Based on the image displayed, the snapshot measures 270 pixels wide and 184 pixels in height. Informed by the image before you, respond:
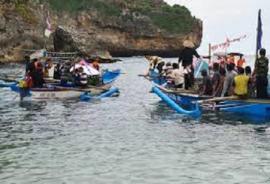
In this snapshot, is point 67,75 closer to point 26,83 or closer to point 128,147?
point 26,83

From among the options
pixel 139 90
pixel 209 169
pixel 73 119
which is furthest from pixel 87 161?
pixel 139 90

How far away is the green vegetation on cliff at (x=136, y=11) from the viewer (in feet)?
481

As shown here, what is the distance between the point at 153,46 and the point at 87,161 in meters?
128

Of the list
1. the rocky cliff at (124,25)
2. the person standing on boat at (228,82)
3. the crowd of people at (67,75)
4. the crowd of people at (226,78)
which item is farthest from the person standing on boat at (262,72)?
the rocky cliff at (124,25)

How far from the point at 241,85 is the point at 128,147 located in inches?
324

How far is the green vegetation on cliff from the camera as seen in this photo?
14662cm

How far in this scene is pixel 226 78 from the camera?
2684 cm

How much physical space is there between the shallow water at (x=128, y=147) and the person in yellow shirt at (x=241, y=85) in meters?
1.04

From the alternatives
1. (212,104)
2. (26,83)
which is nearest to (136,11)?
(26,83)

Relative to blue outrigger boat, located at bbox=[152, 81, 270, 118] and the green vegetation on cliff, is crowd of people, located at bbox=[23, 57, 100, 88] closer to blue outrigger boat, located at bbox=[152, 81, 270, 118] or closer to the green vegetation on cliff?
blue outrigger boat, located at bbox=[152, 81, 270, 118]

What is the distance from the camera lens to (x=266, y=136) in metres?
21.0

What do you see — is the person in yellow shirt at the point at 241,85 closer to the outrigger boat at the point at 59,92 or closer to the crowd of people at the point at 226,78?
the crowd of people at the point at 226,78

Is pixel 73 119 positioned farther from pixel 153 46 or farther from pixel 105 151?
pixel 153 46

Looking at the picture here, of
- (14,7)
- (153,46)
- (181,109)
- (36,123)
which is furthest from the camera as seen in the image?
→ (153,46)
